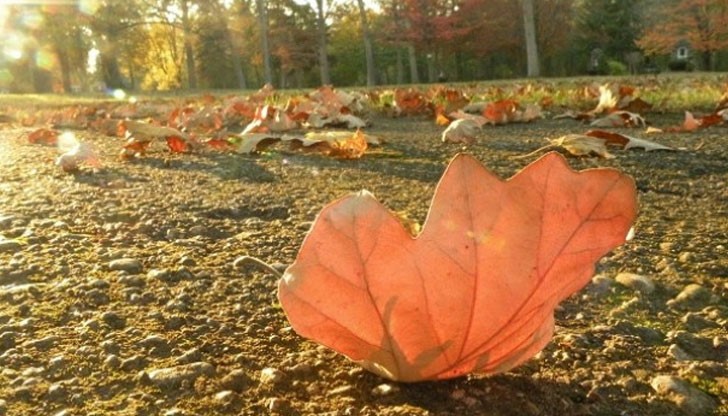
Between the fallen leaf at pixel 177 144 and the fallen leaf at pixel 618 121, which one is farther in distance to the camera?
the fallen leaf at pixel 618 121

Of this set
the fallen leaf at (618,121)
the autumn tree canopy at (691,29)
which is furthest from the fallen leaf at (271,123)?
the autumn tree canopy at (691,29)

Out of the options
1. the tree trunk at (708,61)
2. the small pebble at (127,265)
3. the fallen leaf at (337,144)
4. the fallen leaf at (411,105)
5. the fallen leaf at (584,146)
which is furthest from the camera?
the tree trunk at (708,61)

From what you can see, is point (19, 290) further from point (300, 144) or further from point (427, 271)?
Answer: point (300, 144)

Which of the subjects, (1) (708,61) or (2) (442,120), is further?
(1) (708,61)

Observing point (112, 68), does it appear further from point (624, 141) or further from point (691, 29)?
point (624, 141)

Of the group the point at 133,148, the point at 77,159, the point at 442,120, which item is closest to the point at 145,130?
the point at 133,148

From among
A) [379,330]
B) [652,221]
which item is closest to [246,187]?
[652,221]

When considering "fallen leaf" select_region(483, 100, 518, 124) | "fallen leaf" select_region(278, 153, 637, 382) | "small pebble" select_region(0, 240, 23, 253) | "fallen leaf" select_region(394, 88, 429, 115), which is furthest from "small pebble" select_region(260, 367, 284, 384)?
"fallen leaf" select_region(394, 88, 429, 115)

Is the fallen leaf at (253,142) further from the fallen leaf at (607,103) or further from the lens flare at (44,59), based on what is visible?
the lens flare at (44,59)
